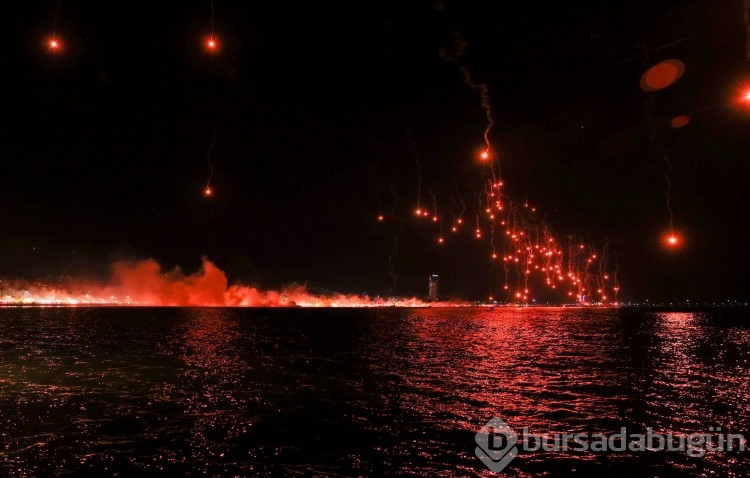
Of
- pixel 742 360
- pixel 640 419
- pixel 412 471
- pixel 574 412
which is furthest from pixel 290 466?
pixel 742 360

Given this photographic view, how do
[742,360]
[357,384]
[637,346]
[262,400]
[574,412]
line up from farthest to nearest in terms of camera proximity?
1. [637,346]
2. [742,360]
3. [357,384]
4. [262,400]
5. [574,412]

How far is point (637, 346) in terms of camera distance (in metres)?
44.2

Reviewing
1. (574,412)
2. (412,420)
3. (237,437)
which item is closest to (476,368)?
(574,412)

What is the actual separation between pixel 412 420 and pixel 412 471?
14.7 ft

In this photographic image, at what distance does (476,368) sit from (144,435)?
57.4 ft

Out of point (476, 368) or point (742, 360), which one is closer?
point (476, 368)

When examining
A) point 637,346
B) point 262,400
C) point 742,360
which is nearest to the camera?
point 262,400

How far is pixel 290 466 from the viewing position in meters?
11.6

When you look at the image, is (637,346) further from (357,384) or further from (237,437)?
(237,437)

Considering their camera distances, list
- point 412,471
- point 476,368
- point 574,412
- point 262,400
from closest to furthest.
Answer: point 412,471 < point 574,412 < point 262,400 < point 476,368

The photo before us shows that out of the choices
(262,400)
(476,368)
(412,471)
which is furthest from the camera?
(476,368)

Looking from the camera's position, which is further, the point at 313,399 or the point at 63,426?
the point at 313,399

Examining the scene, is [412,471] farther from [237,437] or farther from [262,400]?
[262,400]

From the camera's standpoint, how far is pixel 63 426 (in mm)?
14539
